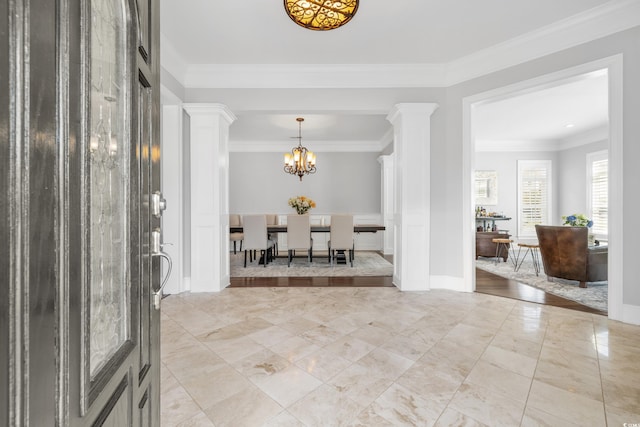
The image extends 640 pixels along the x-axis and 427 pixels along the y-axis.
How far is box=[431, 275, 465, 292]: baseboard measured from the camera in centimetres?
360

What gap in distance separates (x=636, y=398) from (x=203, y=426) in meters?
2.37

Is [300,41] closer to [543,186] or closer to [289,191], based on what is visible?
[289,191]

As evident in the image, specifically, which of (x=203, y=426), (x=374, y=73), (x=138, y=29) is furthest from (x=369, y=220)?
(x=138, y=29)

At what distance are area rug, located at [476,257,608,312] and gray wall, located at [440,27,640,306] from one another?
28.4 inches

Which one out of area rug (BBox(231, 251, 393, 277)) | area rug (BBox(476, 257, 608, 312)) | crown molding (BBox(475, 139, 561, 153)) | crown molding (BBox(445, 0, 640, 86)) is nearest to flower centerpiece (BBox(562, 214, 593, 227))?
area rug (BBox(476, 257, 608, 312))

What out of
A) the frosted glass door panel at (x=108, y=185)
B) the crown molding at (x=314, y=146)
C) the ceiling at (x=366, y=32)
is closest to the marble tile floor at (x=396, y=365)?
the frosted glass door panel at (x=108, y=185)

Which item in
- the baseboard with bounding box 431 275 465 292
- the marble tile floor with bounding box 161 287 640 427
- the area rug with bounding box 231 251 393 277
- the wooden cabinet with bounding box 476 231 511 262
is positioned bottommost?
the marble tile floor with bounding box 161 287 640 427

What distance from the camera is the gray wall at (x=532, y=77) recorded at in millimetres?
2594

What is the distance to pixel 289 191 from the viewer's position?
745cm

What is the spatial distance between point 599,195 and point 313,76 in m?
7.05

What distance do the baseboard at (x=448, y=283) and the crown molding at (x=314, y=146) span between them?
172 inches

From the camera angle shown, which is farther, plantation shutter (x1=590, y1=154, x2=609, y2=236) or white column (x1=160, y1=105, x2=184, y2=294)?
plantation shutter (x1=590, y1=154, x2=609, y2=236)

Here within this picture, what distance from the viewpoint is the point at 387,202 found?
6.86 m

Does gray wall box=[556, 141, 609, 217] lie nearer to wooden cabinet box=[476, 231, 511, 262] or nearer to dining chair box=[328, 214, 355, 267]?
wooden cabinet box=[476, 231, 511, 262]
